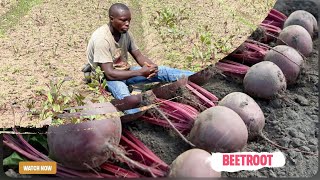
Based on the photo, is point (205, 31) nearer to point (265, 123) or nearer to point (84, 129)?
point (84, 129)

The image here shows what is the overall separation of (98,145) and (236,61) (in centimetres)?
93

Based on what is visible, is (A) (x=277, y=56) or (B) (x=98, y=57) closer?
(B) (x=98, y=57)

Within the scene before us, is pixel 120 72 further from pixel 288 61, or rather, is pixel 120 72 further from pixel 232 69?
pixel 288 61

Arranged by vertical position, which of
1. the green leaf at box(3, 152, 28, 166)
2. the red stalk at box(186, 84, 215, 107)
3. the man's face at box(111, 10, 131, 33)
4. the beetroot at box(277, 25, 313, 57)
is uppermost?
the man's face at box(111, 10, 131, 33)

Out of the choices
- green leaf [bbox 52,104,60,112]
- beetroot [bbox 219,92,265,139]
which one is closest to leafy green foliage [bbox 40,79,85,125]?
green leaf [bbox 52,104,60,112]

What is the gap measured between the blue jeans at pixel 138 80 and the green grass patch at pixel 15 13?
14.1 inches

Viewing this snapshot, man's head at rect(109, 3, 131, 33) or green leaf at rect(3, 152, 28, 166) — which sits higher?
man's head at rect(109, 3, 131, 33)

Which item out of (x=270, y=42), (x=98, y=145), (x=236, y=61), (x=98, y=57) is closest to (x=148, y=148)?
(x=98, y=145)

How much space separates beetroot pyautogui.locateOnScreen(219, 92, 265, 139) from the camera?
177cm

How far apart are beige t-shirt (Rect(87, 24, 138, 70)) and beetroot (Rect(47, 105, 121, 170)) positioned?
0.18 meters

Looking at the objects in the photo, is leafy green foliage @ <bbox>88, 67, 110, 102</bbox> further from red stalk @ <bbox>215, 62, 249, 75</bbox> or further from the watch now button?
red stalk @ <bbox>215, 62, 249, 75</bbox>

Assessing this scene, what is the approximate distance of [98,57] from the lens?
4.12ft

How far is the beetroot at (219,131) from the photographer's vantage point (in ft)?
5.11

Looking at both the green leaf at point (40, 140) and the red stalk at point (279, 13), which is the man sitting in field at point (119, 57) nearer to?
the green leaf at point (40, 140)
